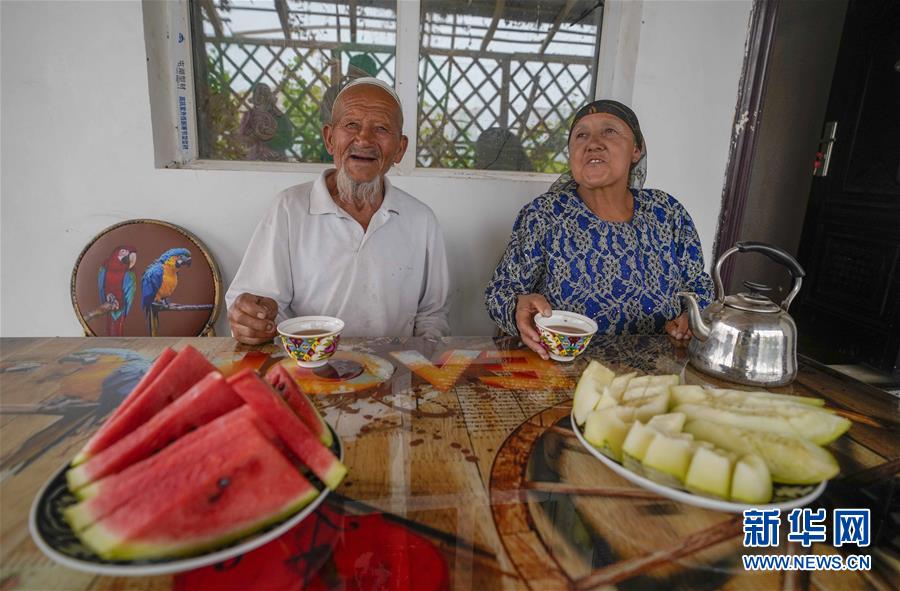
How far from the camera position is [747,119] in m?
2.19

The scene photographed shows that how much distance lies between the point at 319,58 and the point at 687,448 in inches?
79.5

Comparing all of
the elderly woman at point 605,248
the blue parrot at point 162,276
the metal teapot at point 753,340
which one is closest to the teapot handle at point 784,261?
the metal teapot at point 753,340

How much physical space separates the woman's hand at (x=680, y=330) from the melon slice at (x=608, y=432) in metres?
0.69

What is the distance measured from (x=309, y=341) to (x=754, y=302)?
907mm

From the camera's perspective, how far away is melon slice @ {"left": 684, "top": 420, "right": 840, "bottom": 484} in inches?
22.5

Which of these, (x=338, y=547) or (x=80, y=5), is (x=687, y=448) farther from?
(x=80, y=5)

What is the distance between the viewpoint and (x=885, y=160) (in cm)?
244

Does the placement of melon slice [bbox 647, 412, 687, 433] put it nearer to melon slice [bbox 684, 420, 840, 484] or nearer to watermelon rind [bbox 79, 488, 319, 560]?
melon slice [bbox 684, 420, 840, 484]

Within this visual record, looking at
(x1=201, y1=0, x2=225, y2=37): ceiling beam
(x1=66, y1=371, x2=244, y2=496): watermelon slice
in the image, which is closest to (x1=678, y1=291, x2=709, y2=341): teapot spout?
(x1=66, y1=371, x2=244, y2=496): watermelon slice

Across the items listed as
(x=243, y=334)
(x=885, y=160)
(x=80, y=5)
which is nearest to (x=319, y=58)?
(x=80, y=5)

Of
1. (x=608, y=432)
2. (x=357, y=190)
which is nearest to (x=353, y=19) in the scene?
(x=357, y=190)

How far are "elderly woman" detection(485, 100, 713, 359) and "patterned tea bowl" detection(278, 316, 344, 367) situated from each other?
23.2 inches

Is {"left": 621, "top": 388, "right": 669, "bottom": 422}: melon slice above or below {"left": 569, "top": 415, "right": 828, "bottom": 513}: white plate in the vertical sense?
above

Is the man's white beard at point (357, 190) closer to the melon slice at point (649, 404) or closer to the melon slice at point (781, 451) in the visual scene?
the melon slice at point (649, 404)
